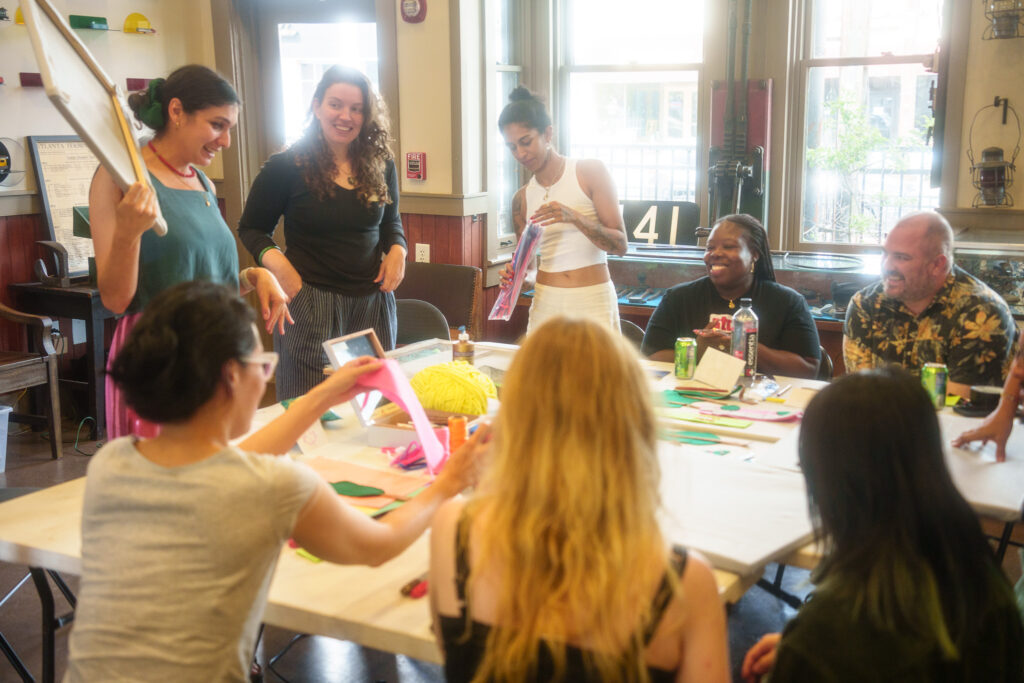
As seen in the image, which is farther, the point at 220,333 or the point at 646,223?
the point at 646,223

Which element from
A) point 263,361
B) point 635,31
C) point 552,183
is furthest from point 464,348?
point 635,31

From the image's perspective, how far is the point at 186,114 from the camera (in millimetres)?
2344

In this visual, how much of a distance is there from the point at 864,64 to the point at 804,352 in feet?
9.14

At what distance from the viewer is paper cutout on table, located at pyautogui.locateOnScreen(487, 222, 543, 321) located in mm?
3260

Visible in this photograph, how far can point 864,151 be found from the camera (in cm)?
528

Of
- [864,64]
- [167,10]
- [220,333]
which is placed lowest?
[220,333]

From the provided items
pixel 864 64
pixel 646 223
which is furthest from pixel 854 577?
pixel 864 64

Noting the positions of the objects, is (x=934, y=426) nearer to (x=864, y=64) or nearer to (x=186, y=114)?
(x=186, y=114)

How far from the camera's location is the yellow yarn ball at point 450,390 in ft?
7.59

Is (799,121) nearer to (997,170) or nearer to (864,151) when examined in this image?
(864,151)

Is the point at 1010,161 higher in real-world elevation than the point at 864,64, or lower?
lower

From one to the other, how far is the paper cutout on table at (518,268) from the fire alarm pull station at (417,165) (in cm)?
186

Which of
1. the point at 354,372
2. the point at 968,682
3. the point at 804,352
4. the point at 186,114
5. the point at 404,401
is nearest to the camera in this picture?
the point at 968,682

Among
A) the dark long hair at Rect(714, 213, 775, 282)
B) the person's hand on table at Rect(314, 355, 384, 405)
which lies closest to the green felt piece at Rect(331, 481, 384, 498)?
the person's hand on table at Rect(314, 355, 384, 405)
